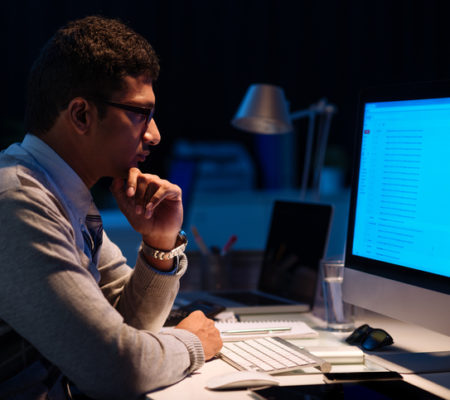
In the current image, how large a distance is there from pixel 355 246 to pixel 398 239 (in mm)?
125

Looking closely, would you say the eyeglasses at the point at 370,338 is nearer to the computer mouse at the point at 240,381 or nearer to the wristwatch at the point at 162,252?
the computer mouse at the point at 240,381

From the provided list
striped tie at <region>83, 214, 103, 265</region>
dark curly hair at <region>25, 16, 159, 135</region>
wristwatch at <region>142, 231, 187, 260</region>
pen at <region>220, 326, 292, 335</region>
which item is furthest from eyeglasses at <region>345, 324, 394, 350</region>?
dark curly hair at <region>25, 16, 159, 135</region>

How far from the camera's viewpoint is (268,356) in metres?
0.92

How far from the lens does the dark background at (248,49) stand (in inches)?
151

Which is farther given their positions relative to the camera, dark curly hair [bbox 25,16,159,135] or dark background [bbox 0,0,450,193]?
dark background [bbox 0,0,450,193]

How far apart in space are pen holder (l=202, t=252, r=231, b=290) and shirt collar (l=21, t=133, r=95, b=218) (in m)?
0.70

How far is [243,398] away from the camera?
77cm

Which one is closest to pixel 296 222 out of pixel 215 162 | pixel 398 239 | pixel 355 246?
pixel 355 246

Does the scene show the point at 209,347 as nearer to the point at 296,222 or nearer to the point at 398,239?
the point at 398,239

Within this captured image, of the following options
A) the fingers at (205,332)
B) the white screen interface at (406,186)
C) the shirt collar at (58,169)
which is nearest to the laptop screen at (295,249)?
the white screen interface at (406,186)

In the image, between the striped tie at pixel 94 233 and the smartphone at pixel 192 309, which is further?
the smartphone at pixel 192 309

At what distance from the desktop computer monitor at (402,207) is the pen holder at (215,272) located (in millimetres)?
568

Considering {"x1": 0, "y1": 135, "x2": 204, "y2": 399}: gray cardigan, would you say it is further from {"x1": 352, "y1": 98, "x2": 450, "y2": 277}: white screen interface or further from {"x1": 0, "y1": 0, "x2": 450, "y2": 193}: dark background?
{"x1": 0, "y1": 0, "x2": 450, "y2": 193}: dark background

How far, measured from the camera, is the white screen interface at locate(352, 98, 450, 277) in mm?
892
